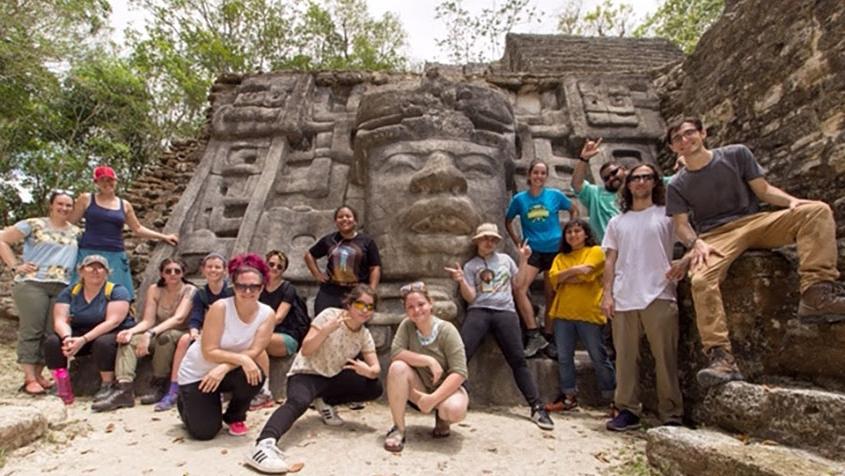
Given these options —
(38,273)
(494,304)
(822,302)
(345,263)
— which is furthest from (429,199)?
(38,273)

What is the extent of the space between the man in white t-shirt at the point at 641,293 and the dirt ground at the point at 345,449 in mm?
324

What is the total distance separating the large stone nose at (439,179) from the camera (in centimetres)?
499

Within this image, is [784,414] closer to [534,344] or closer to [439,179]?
[534,344]

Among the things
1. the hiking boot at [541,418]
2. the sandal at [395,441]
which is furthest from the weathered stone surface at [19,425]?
the hiking boot at [541,418]

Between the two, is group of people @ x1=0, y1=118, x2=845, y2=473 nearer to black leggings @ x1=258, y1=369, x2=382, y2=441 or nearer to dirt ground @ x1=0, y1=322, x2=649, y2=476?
black leggings @ x1=258, y1=369, x2=382, y2=441

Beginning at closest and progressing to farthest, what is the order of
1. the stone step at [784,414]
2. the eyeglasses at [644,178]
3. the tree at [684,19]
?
the stone step at [784,414] < the eyeglasses at [644,178] < the tree at [684,19]

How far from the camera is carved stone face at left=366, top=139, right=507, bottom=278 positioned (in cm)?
490

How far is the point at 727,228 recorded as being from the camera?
3.45 meters

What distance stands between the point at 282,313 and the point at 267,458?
1.68 m

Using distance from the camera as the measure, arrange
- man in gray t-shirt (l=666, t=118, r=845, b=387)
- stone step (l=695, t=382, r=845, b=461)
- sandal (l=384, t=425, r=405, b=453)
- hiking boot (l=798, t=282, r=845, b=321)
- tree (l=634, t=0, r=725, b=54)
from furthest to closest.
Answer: tree (l=634, t=0, r=725, b=54), sandal (l=384, t=425, r=405, b=453), man in gray t-shirt (l=666, t=118, r=845, b=387), hiking boot (l=798, t=282, r=845, b=321), stone step (l=695, t=382, r=845, b=461)

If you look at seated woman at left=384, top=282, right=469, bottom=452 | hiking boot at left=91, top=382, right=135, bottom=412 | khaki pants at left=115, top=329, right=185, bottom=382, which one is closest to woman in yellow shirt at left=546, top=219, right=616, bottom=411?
seated woman at left=384, top=282, right=469, bottom=452

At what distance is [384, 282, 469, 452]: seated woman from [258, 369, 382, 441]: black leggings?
0.95ft

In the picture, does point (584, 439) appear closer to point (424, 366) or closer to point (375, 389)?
point (424, 366)

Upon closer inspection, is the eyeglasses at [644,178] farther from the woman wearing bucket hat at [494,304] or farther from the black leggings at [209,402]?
the black leggings at [209,402]
